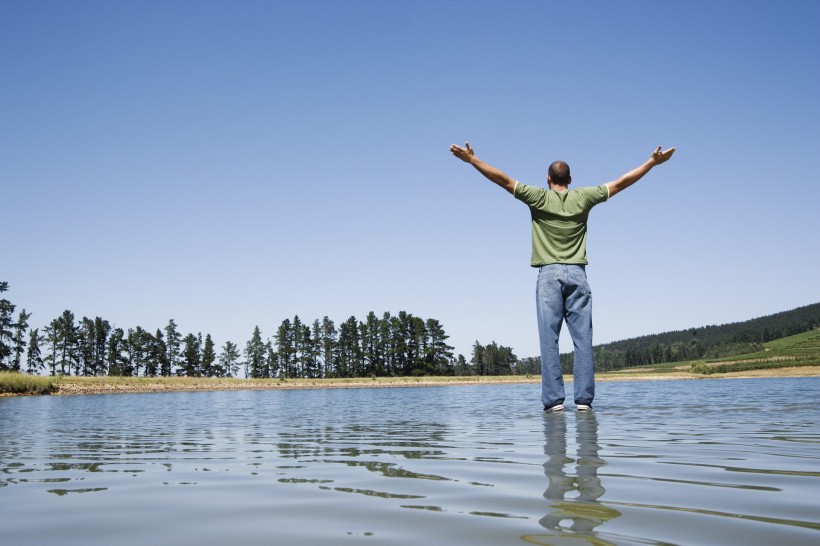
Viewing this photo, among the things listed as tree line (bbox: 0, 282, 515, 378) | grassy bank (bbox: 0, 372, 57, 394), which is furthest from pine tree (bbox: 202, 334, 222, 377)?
Answer: grassy bank (bbox: 0, 372, 57, 394)

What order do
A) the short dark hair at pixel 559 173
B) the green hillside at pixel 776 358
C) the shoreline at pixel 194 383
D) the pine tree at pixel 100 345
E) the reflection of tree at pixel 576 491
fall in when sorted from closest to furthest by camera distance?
the reflection of tree at pixel 576 491 → the short dark hair at pixel 559 173 → the shoreline at pixel 194 383 → the green hillside at pixel 776 358 → the pine tree at pixel 100 345

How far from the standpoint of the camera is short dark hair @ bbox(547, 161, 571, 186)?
8.16 meters

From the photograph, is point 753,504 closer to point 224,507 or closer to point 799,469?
point 799,469

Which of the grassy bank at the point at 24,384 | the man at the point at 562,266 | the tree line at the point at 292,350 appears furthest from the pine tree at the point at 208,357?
the man at the point at 562,266

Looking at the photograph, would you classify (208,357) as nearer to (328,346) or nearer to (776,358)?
(328,346)

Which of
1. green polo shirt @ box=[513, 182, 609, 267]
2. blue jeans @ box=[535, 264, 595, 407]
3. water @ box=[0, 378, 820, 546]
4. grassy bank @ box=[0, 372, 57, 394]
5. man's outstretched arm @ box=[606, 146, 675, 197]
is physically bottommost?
grassy bank @ box=[0, 372, 57, 394]

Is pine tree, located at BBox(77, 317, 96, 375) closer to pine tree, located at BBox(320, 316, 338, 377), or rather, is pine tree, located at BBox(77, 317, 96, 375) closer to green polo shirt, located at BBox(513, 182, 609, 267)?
pine tree, located at BBox(320, 316, 338, 377)

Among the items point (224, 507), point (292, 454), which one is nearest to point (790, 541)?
point (224, 507)

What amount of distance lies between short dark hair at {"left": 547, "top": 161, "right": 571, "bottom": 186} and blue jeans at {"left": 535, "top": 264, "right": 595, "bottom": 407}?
1.28 meters

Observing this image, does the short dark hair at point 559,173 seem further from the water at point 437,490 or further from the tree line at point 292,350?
the tree line at point 292,350

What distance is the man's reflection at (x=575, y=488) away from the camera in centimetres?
190

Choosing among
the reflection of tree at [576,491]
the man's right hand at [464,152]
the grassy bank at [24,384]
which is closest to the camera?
the reflection of tree at [576,491]

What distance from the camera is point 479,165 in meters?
7.55

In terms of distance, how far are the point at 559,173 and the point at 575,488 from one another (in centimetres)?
625
